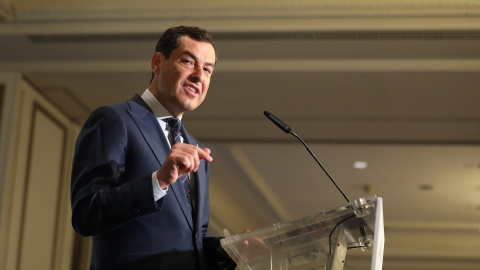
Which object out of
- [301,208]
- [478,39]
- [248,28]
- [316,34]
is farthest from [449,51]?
[301,208]

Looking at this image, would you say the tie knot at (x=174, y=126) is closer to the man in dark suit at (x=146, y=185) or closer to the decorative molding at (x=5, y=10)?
the man in dark suit at (x=146, y=185)

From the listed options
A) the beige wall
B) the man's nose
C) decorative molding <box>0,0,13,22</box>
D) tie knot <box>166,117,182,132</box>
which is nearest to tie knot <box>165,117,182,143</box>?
tie knot <box>166,117,182,132</box>

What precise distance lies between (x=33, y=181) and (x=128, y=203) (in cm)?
423

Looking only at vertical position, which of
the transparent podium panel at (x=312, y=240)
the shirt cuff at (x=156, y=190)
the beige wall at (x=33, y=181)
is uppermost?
the beige wall at (x=33, y=181)

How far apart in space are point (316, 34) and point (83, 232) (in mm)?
3404

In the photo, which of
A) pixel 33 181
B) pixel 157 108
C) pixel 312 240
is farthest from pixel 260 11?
pixel 312 240

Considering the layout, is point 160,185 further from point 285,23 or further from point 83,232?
point 285,23

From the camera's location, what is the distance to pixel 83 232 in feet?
5.01

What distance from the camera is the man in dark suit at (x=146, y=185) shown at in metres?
1.49

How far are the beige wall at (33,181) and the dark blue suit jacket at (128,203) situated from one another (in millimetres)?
3761

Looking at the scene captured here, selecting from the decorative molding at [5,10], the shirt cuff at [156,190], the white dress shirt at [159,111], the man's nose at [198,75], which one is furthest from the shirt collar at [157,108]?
the decorative molding at [5,10]

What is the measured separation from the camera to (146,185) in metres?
1.48

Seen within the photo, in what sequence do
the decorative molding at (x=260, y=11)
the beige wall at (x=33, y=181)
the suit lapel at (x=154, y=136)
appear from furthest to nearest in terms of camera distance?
the beige wall at (x=33, y=181)
the decorative molding at (x=260, y=11)
the suit lapel at (x=154, y=136)

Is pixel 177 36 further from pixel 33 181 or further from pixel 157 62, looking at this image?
pixel 33 181
